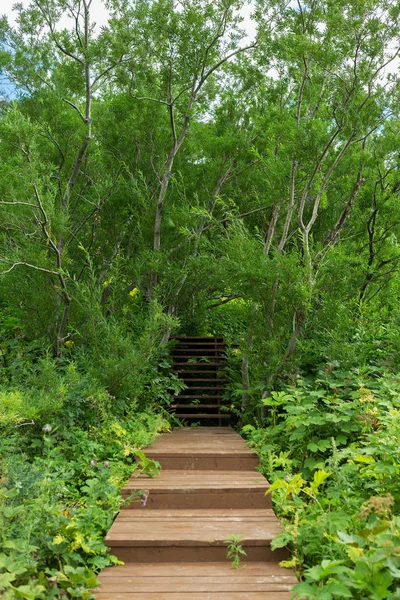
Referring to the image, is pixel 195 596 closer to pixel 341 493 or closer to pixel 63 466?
pixel 341 493

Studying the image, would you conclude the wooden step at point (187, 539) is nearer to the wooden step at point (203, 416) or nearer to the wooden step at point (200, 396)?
the wooden step at point (203, 416)

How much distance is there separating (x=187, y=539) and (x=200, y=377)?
5696 mm

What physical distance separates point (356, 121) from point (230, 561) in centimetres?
497

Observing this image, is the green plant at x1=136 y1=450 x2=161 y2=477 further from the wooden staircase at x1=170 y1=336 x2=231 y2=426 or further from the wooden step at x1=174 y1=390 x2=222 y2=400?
the wooden step at x1=174 y1=390 x2=222 y2=400

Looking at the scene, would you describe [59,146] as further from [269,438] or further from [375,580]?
[375,580]

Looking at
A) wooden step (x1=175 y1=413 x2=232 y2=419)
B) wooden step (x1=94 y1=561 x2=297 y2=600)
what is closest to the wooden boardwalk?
wooden step (x1=94 y1=561 x2=297 y2=600)

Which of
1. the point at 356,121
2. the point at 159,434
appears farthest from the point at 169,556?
the point at 356,121

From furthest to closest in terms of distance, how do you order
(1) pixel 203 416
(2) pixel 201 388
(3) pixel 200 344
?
(3) pixel 200 344 < (2) pixel 201 388 < (1) pixel 203 416

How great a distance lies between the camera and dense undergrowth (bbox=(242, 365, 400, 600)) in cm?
237

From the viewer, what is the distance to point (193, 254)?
8109 millimetres

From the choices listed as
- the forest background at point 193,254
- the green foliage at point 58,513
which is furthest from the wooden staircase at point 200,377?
the green foliage at point 58,513

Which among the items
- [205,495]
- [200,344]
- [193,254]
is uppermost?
[193,254]

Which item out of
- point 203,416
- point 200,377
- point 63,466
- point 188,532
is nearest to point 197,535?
point 188,532

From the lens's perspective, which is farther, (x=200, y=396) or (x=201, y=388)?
(x=201, y=388)
